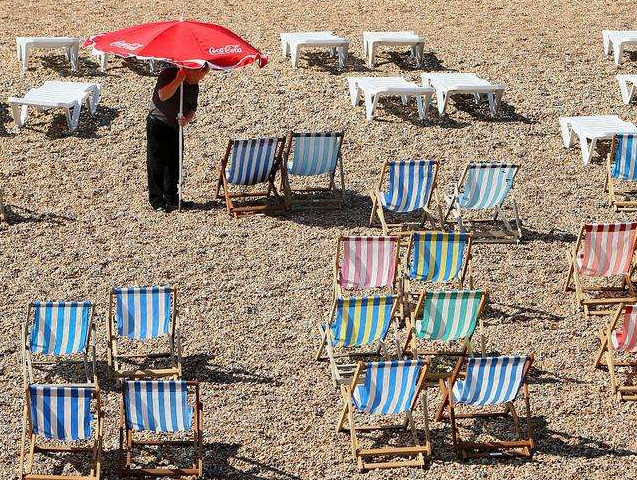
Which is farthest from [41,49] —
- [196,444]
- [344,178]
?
[196,444]

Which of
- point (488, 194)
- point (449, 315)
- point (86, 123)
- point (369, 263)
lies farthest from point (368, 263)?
point (86, 123)

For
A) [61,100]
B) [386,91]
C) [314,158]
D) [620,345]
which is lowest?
[620,345]

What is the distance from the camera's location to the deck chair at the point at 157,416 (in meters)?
9.48

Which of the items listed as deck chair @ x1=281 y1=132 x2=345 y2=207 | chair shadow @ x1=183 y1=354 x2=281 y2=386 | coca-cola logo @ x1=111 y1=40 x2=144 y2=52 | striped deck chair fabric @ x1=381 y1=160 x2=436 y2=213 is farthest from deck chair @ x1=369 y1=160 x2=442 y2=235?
chair shadow @ x1=183 y1=354 x2=281 y2=386

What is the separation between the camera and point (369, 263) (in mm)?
12039

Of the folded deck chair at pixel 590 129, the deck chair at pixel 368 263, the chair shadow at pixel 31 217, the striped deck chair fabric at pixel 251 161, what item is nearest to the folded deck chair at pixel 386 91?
the folded deck chair at pixel 590 129

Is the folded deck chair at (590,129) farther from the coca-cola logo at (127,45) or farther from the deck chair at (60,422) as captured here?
the deck chair at (60,422)

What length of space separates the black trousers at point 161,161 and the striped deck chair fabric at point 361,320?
12.3 feet

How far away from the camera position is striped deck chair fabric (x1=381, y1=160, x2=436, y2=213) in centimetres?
1351

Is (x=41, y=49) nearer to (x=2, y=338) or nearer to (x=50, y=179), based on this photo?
(x=50, y=179)

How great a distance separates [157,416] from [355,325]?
1.98m

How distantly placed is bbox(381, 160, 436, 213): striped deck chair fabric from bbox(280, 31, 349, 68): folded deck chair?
14.3 feet

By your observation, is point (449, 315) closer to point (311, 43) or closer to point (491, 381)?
point (491, 381)

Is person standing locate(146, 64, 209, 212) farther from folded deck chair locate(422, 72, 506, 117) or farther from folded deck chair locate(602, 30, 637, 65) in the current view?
folded deck chair locate(602, 30, 637, 65)
